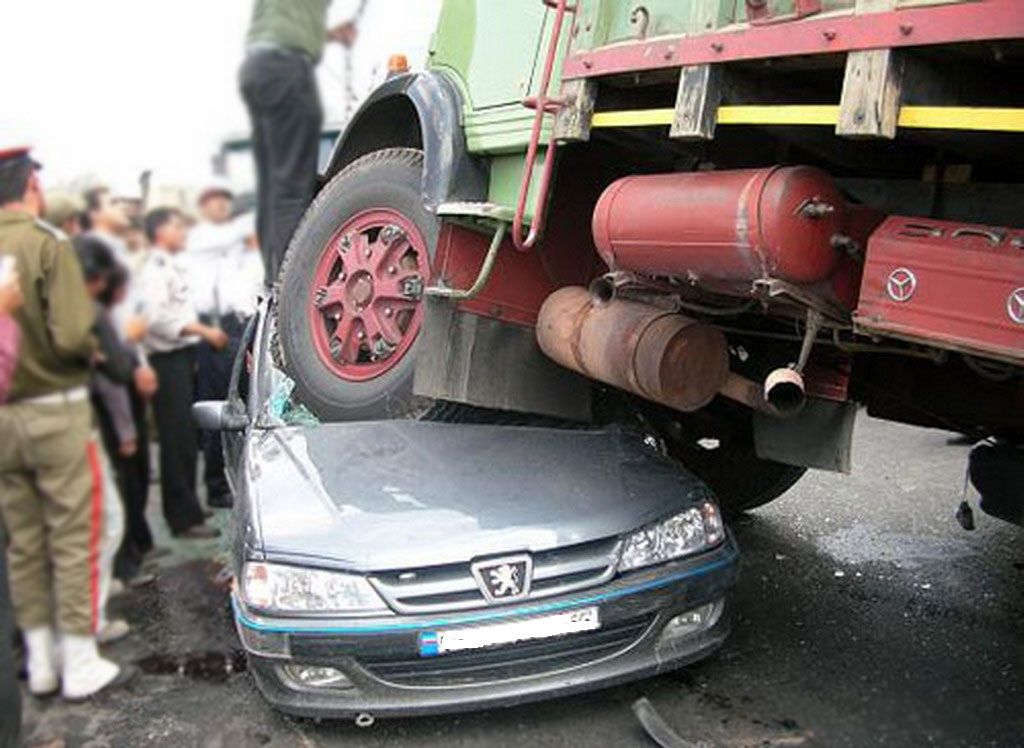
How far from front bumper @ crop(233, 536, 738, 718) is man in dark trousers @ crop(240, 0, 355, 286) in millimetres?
1446

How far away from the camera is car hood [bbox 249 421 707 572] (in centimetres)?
293

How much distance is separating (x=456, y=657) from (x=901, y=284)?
5.26 ft

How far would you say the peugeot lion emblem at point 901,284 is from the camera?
7.81 feet

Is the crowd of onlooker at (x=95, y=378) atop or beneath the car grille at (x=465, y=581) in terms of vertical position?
atop

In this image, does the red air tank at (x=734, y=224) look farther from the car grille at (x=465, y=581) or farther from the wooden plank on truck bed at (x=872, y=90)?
the car grille at (x=465, y=581)

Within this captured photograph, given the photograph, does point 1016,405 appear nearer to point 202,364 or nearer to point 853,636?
point 853,636

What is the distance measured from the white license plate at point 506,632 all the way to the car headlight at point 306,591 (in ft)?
0.59

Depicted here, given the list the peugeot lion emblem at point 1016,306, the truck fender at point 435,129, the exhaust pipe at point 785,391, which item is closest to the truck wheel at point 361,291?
the truck fender at point 435,129

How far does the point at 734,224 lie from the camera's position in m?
2.56

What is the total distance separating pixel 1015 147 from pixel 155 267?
214 centimetres

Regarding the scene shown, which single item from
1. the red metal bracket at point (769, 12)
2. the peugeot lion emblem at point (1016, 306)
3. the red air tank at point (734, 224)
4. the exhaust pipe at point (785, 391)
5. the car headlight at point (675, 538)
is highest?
the red metal bracket at point (769, 12)

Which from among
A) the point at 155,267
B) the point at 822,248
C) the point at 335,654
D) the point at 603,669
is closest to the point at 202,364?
the point at 155,267

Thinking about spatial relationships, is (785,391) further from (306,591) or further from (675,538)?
(306,591)

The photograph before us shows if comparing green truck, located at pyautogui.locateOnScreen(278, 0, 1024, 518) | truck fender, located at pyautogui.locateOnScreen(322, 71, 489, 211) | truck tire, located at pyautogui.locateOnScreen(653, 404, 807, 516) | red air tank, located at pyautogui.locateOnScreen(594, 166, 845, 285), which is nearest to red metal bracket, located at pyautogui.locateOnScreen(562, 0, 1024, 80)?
green truck, located at pyautogui.locateOnScreen(278, 0, 1024, 518)
